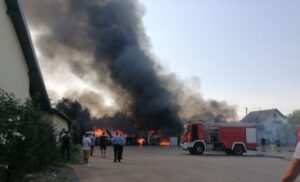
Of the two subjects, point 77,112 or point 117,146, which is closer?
point 117,146

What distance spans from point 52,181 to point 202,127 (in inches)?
826

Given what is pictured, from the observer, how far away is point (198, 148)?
3112cm

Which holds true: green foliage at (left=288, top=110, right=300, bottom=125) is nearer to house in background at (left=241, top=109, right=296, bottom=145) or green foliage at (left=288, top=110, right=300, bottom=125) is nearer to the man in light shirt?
house in background at (left=241, top=109, right=296, bottom=145)

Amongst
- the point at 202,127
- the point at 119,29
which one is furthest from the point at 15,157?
the point at 119,29

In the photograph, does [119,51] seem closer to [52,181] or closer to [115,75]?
[115,75]

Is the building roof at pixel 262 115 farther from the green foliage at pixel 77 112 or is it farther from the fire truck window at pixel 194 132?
the fire truck window at pixel 194 132

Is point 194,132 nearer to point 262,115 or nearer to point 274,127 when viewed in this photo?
point 274,127

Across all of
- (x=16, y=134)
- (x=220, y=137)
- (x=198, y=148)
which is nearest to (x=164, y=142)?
(x=220, y=137)

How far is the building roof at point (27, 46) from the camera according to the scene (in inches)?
529

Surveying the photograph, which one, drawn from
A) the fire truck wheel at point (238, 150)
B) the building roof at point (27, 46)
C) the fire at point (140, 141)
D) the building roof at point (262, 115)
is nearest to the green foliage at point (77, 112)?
the fire at point (140, 141)

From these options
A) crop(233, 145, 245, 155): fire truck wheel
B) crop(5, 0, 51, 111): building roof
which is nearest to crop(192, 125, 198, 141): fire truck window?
A: crop(233, 145, 245, 155): fire truck wheel

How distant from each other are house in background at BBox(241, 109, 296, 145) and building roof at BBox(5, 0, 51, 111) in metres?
49.6

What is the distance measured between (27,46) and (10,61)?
5.68 feet

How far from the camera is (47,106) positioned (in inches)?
781
